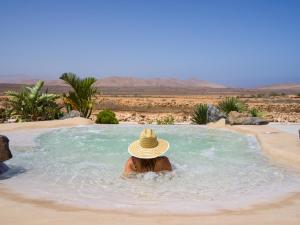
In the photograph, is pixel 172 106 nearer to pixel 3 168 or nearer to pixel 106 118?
pixel 106 118

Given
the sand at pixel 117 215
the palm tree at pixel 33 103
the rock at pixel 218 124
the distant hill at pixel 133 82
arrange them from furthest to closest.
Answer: the distant hill at pixel 133 82 < the palm tree at pixel 33 103 < the rock at pixel 218 124 < the sand at pixel 117 215

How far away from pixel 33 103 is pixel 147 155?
8.74 meters

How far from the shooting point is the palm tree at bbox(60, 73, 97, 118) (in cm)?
1502

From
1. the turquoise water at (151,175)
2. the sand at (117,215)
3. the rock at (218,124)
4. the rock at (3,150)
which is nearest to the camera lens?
the sand at (117,215)

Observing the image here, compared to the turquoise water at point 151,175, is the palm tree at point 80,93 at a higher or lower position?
higher

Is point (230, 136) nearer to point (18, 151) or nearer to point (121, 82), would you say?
point (18, 151)

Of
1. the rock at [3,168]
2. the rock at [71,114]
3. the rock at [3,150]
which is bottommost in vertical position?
the rock at [3,168]

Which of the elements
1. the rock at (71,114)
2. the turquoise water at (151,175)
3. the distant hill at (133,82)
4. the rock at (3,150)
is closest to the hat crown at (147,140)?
the turquoise water at (151,175)

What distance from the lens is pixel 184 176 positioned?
22.7 ft

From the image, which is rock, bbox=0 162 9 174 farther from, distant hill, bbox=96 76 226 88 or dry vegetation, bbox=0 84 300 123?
distant hill, bbox=96 76 226 88

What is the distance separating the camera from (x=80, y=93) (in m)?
15.3

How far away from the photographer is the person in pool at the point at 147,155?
6730 millimetres

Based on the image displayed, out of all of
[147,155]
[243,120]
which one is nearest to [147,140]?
[147,155]

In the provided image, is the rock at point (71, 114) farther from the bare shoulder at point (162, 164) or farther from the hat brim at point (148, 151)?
the bare shoulder at point (162, 164)
